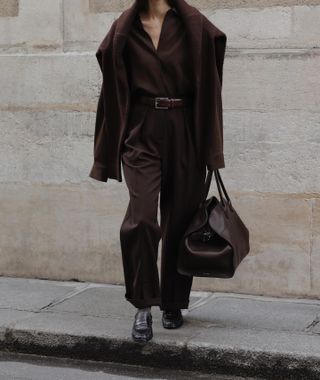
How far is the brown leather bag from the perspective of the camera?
422 cm

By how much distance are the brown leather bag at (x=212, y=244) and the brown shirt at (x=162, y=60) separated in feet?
Answer: 1.62

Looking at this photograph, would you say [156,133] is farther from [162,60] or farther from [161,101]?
[162,60]

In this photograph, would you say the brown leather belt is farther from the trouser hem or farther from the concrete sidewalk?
the concrete sidewalk

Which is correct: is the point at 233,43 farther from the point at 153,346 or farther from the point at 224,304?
the point at 153,346

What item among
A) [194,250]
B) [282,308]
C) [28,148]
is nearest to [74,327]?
[194,250]

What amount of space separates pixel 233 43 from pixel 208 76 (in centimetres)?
99

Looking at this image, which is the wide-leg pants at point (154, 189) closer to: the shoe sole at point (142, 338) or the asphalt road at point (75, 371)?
the shoe sole at point (142, 338)

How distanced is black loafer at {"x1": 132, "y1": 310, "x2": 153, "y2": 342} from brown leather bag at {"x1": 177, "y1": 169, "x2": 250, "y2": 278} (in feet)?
0.94

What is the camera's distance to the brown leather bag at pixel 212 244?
4.22 metres

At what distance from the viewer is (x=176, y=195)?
443 cm

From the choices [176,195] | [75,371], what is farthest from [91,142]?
[75,371]

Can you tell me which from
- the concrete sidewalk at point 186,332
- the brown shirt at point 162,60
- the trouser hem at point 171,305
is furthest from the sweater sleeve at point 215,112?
the concrete sidewalk at point 186,332

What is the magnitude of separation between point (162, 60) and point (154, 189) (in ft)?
2.07

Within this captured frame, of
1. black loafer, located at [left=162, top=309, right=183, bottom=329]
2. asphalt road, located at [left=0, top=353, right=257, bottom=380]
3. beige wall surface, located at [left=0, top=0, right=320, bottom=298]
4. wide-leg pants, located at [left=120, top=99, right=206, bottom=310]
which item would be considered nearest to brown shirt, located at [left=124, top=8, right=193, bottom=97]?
wide-leg pants, located at [left=120, top=99, right=206, bottom=310]
